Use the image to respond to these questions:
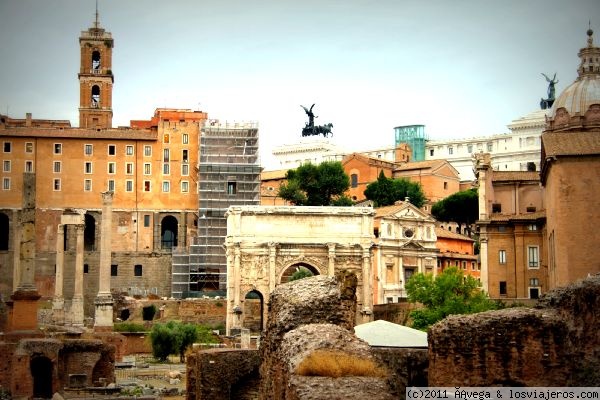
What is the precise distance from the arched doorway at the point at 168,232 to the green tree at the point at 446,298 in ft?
112

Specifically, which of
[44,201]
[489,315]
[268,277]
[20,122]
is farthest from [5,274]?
[489,315]

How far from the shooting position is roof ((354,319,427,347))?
21.5 meters

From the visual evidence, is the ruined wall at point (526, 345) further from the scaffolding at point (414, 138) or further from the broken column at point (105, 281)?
the scaffolding at point (414, 138)

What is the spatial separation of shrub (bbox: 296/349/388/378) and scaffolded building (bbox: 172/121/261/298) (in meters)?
62.1

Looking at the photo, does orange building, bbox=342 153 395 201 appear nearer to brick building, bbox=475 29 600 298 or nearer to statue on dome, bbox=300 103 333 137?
statue on dome, bbox=300 103 333 137

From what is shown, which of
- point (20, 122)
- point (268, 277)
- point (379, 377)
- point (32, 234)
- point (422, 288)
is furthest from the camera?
point (20, 122)

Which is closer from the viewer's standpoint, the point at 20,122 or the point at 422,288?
the point at 422,288

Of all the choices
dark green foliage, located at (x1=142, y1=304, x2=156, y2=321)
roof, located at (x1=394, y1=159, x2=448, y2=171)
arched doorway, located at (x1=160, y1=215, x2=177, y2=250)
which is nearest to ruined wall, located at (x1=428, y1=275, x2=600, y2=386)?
dark green foliage, located at (x1=142, y1=304, x2=156, y2=321)

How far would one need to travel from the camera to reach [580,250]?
36.9 meters

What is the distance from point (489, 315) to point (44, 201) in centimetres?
6802

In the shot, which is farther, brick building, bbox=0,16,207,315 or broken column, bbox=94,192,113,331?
brick building, bbox=0,16,207,315

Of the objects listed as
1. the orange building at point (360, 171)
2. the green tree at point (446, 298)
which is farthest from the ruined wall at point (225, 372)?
the orange building at point (360, 171)

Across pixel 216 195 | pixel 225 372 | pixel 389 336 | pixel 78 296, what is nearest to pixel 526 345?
pixel 225 372

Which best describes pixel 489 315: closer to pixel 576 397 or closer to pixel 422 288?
pixel 576 397
